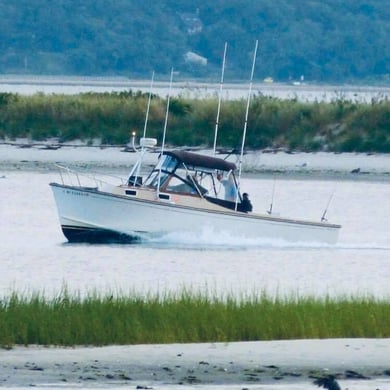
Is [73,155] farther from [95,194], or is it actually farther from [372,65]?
[372,65]

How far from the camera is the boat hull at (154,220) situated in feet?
90.3

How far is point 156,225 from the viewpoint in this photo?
27812 mm

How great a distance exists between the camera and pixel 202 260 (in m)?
26.4

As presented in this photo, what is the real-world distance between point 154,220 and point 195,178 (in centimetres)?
97

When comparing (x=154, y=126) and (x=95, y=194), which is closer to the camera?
(x=95, y=194)

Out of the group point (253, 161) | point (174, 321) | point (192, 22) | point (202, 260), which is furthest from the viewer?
point (192, 22)

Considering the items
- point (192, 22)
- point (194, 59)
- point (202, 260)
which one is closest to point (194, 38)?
point (192, 22)

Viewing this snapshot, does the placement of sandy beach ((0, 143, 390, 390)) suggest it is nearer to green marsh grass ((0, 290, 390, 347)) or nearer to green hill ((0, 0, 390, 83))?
green marsh grass ((0, 290, 390, 347))

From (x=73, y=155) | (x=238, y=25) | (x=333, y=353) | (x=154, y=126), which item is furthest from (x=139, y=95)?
(x=238, y=25)

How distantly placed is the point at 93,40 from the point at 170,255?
90.9m

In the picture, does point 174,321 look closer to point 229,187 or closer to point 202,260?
point 202,260

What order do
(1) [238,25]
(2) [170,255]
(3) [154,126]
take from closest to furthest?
(2) [170,255], (3) [154,126], (1) [238,25]

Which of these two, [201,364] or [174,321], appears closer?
[201,364]

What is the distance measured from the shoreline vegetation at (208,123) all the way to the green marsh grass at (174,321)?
3168 centimetres
